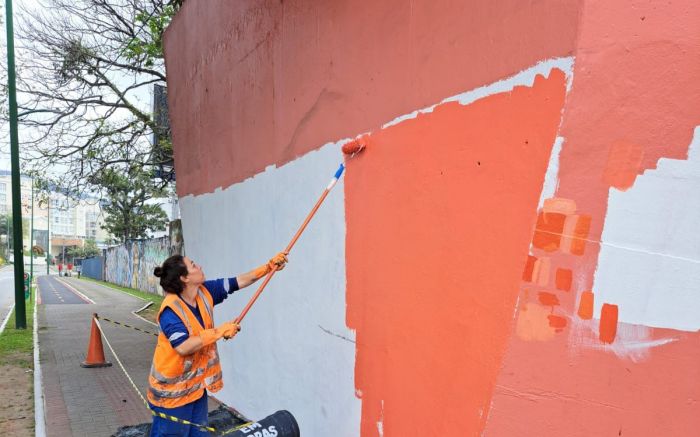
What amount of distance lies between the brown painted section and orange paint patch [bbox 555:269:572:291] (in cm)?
84

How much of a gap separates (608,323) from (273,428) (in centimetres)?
217

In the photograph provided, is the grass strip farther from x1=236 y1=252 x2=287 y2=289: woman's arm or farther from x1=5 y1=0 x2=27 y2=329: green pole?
x1=236 y1=252 x2=287 y2=289: woman's arm

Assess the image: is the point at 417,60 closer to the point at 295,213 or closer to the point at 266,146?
the point at 295,213

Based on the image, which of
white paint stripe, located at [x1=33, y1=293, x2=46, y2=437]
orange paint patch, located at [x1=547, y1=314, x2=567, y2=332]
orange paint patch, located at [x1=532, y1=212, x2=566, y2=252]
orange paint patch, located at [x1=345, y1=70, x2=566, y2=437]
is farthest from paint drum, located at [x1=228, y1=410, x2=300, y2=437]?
white paint stripe, located at [x1=33, y1=293, x2=46, y2=437]

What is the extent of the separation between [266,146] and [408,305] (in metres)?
2.45

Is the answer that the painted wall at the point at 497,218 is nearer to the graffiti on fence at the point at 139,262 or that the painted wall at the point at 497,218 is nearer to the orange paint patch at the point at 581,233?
the orange paint patch at the point at 581,233

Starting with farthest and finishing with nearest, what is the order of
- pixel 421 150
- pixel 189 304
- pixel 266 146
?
pixel 266 146 → pixel 189 304 → pixel 421 150

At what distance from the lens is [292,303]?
14.3 ft

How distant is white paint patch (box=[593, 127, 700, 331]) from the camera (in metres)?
1.93

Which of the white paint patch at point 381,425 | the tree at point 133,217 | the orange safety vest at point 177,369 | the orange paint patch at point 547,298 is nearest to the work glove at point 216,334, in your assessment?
the orange safety vest at point 177,369

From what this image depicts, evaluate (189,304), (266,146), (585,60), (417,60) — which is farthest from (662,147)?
(266,146)

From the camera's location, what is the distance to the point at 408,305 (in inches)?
114

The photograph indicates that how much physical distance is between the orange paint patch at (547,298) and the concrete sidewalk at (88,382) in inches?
190

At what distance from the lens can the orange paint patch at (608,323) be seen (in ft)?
6.57
